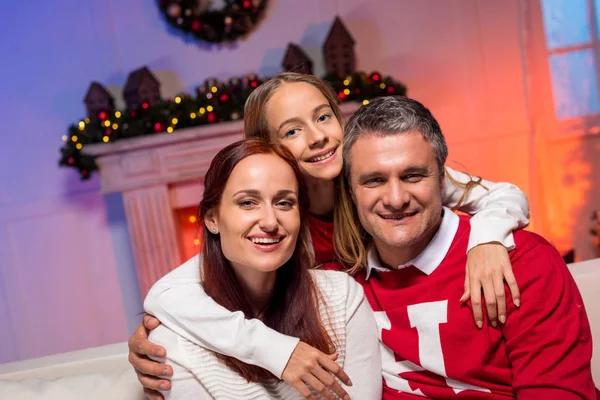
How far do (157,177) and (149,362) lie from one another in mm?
2671

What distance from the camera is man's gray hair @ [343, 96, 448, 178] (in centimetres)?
149

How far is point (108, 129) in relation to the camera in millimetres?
3838

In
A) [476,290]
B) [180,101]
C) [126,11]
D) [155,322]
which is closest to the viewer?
[476,290]

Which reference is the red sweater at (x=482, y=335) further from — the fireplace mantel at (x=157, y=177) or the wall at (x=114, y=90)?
the wall at (x=114, y=90)

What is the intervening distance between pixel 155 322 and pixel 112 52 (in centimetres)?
322

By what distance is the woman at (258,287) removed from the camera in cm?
145

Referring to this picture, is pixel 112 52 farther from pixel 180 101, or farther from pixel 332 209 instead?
pixel 332 209

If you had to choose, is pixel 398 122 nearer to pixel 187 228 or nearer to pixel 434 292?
pixel 434 292

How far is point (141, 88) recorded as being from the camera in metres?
3.94

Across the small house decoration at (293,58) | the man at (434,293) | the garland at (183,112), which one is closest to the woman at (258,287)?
the man at (434,293)

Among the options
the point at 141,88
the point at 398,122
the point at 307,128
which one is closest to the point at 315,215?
the point at 307,128

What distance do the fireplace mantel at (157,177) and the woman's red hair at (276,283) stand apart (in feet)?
7.59

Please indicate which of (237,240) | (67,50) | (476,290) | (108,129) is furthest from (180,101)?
(476,290)

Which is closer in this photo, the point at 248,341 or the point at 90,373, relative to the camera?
the point at 248,341
